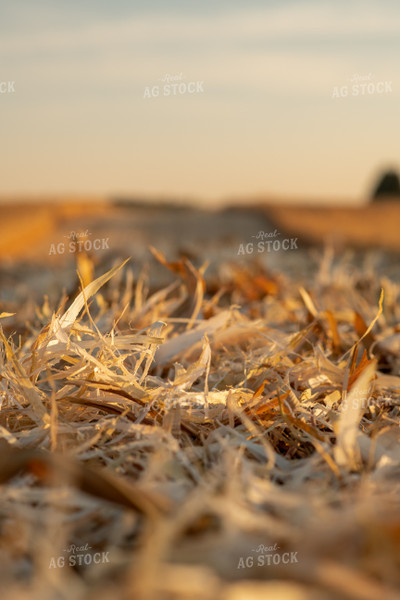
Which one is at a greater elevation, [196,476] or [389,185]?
[196,476]

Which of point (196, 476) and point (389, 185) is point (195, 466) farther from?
point (389, 185)

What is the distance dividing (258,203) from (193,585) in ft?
32.5

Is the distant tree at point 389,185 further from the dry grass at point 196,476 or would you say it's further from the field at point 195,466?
the dry grass at point 196,476

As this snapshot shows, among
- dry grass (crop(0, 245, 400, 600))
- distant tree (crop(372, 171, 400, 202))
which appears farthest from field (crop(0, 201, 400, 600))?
distant tree (crop(372, 171, 400, 202))

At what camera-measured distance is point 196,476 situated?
0.59 metres

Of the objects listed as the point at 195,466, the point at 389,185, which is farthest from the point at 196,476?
the point at 389,185

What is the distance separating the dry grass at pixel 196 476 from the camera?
44cm

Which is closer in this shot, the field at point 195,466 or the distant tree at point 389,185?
the field at point 195,466

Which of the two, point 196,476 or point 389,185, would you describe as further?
point 389,185

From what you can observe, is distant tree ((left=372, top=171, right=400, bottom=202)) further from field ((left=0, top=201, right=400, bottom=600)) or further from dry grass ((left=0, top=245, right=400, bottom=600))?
dry grass ((left=0, top=245, right=400, bottom=600))

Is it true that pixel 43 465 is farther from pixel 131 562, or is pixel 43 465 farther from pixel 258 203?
pixel 258 203

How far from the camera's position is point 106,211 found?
30.6 ft

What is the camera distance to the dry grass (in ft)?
1.45

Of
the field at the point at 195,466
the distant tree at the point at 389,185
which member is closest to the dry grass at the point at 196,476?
the field at the point at 195,466
